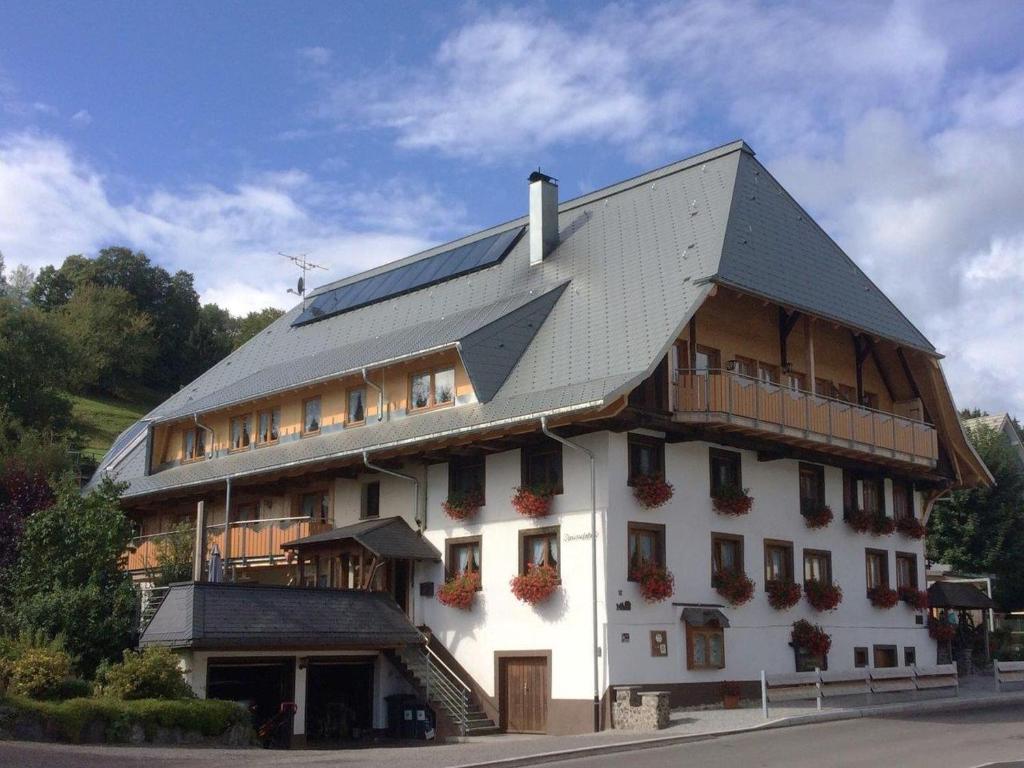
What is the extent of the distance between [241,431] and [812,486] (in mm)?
16786

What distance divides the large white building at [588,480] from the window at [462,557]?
0.06m

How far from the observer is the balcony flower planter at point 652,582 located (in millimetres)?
25359

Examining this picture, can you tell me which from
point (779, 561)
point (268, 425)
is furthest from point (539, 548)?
point (268, 425)

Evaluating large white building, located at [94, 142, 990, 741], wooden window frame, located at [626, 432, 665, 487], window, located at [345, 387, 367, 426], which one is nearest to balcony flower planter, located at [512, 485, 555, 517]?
large white building, located at [94, 142, 990, 741]

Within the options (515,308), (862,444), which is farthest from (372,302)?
(862,444)

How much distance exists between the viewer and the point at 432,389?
1171 inches

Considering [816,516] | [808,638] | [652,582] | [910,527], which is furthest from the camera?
[910,527]

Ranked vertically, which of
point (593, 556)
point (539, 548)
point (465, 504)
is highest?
point (465, 504)

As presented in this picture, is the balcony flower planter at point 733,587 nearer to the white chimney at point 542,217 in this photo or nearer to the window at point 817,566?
the window at point 817,566

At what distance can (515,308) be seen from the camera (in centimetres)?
3008

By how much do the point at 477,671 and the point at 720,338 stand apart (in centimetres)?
960

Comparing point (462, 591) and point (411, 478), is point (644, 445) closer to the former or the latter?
point (462, 591)

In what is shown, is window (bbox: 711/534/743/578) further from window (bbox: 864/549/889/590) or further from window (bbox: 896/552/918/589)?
window (bbox: 896/552/918/589)

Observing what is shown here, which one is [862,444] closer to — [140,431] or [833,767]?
[833,767]
